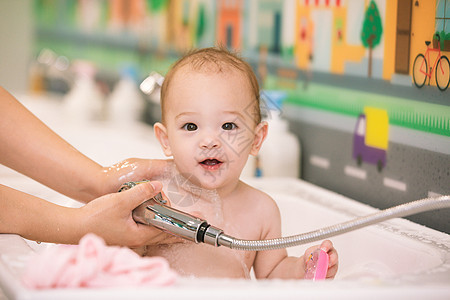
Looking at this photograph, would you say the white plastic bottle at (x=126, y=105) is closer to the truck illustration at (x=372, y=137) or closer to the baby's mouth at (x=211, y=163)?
the truck illustration at (x=372, y=137)

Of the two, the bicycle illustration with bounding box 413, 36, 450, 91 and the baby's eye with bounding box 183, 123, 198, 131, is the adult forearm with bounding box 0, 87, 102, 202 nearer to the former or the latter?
the baby's eye with bounding box 183, 123, 198, 131

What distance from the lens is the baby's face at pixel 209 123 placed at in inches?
51.8

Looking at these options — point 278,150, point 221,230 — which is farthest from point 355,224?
point 278,150

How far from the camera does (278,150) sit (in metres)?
1.91

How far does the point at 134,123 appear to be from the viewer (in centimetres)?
286

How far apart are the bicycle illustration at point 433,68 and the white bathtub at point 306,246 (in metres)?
0.30

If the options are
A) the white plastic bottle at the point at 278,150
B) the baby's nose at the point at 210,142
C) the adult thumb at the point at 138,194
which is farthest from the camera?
the white plastic bottle at the point at 278,150

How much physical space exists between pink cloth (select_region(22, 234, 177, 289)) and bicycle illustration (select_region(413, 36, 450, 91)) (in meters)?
0.75

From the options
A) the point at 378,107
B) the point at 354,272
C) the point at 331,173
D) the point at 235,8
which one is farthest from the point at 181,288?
the point at 235,8

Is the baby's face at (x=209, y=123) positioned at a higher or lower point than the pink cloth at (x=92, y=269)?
higher

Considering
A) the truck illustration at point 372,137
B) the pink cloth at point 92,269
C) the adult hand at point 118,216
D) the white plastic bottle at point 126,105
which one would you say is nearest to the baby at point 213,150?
the adult hand at point 118,216

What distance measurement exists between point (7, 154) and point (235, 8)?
1.12 metres

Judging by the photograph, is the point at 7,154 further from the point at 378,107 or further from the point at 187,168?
the point at 378,107

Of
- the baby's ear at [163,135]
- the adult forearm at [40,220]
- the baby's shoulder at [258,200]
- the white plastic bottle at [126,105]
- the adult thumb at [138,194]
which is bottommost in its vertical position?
the white plastic bottle at [126,105]
